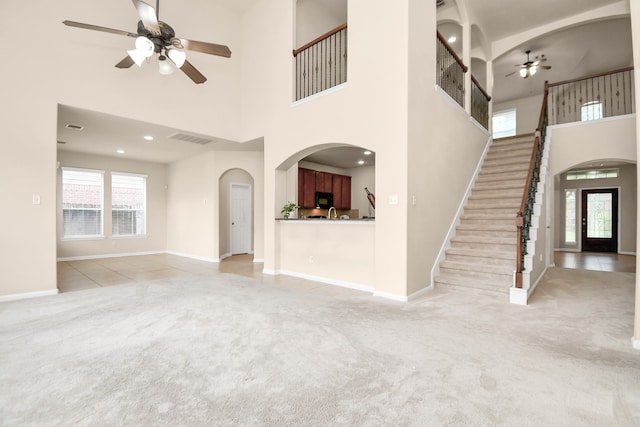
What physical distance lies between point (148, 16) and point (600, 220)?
12371 millimetres

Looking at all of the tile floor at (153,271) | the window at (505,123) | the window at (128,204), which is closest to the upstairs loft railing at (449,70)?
the tile floor at (153,271)

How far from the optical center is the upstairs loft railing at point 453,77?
5.13m

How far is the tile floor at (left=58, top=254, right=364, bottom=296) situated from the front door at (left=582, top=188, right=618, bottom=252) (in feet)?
30.5

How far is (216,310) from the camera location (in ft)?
11.5

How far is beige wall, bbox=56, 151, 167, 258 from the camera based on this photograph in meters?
7.56

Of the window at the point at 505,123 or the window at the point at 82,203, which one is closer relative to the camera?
the window at the point at 82,203

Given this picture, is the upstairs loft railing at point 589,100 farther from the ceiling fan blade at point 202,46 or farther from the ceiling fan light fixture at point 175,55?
the ceiling fan light fixture at point 175,55

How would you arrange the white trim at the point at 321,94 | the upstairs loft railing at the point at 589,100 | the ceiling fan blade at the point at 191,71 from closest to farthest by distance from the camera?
the ceiling fan blade at the point at 191,71, the white trim at the point at 321,94, the upstairs loft railing at the point at 589,100

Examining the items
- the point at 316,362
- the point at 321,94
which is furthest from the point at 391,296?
the point at 321,94

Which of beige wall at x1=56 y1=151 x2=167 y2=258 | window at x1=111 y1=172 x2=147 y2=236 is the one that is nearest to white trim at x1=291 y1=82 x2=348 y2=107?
beige wall at x1=56 y1=151 x2=167 y2=258

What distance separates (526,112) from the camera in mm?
9867

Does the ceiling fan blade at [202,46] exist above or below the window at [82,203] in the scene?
above

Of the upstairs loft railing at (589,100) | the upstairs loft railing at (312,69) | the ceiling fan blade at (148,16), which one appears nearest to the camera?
the ceiling fan blade at (148,16)

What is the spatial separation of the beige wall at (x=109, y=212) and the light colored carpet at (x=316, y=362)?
4.55 m
